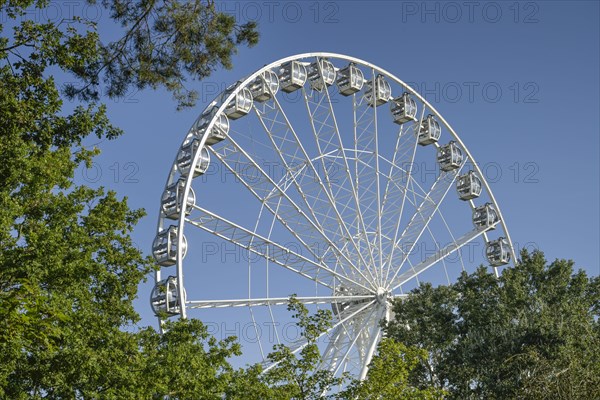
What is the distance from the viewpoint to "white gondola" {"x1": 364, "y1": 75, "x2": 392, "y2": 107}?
3909cm

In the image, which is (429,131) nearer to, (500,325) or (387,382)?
(500,325)

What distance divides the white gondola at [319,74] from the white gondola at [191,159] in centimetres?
694

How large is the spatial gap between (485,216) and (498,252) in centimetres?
180

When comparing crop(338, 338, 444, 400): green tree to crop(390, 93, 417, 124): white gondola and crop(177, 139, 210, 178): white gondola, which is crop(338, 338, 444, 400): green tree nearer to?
crop(177, 139, 210, 178): white gondola

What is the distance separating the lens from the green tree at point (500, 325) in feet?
104

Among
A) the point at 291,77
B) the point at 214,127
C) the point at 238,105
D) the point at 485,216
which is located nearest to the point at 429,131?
the point at 485,216

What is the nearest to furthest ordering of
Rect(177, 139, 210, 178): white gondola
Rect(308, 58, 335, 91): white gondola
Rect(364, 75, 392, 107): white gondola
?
1. Rect(177, 139, 210, 178): white gondola
2. Rect(308, 58, 335, 91): white gondola
3. Rect(364, 75, 392, 107): white gondola

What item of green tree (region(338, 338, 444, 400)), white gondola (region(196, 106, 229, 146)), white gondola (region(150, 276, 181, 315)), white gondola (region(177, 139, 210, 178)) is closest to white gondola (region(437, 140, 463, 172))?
white gondola (region(196, 106, 229, 146))

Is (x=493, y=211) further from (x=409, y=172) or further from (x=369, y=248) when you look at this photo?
(x=369, y=248)

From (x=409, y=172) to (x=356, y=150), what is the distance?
280 centimetres

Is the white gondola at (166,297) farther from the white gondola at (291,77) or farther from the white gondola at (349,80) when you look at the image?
the white gondola at (349,80)

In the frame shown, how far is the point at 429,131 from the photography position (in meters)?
41.1

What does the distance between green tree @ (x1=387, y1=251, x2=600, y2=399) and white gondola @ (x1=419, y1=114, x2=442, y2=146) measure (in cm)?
726

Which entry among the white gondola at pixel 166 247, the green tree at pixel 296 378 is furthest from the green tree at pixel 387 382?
the white gondola at pixel 166 247
